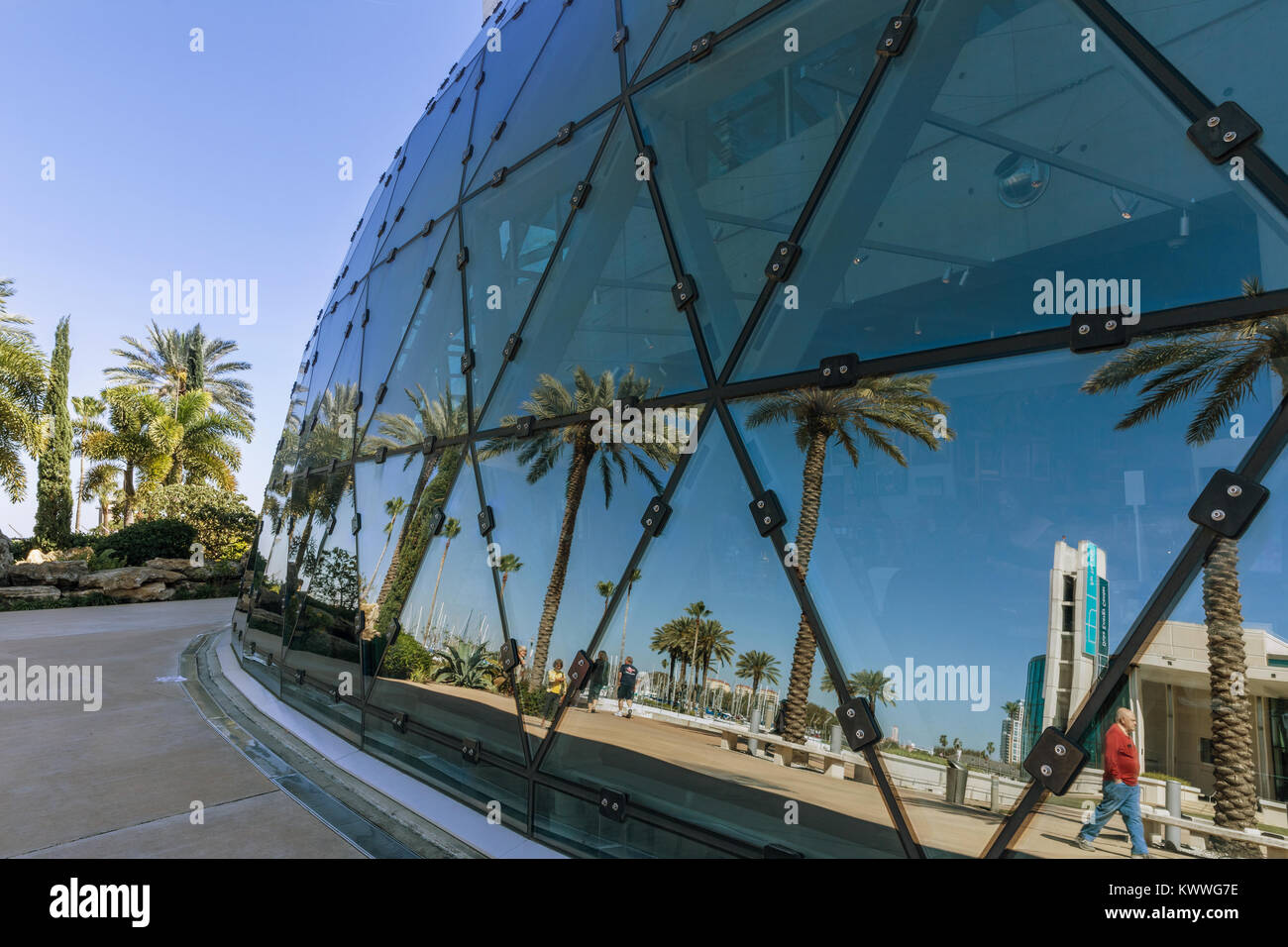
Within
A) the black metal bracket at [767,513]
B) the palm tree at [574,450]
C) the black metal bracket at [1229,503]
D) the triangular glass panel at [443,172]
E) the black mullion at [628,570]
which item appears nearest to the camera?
the black metal bracket at [1229,503]

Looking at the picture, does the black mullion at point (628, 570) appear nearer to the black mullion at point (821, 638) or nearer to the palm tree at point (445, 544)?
the black mullion at point (821, 638)

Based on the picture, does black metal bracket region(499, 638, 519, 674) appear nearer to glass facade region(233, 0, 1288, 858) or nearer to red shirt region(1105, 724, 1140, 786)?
glass facade region(233, 0, 1288, 858)

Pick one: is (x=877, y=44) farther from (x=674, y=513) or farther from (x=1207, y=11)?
(x=674, y=513)

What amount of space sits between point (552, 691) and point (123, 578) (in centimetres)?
2377

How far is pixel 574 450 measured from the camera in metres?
5.49

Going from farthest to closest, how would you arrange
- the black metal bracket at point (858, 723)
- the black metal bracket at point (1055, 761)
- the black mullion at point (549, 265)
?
the black mullion at point (549, 265), the black metal bracket at point (858, 723), the black metal bracket at point (1055, 761)

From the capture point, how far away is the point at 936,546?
3379mm

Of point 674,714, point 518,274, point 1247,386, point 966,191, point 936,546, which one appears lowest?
point 674,714

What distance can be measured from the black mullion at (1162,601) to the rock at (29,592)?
2627cm

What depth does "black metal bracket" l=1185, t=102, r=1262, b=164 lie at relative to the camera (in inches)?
112

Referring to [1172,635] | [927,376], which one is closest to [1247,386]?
[1172,635]

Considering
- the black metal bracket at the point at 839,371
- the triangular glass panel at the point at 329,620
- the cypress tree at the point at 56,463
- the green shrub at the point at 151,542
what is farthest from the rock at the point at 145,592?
the black metal bracket at the point at 839,371

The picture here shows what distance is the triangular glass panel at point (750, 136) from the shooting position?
438cm
